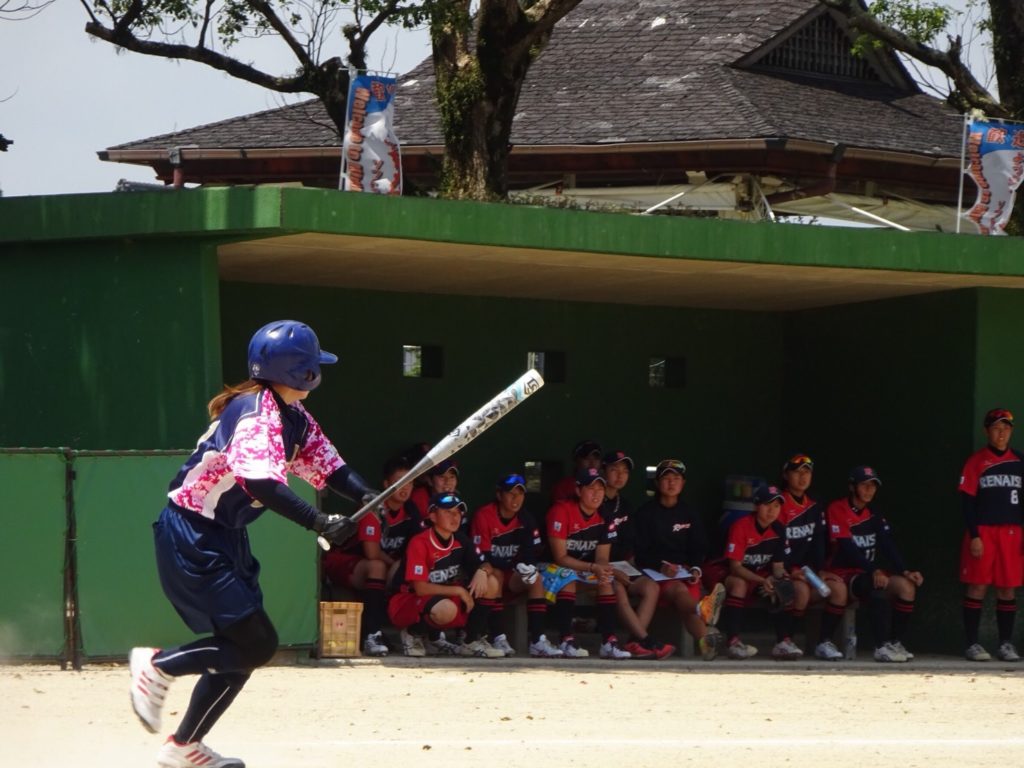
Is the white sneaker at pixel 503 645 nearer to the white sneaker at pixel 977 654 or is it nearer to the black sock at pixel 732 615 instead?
the black sock at pixel 732 615

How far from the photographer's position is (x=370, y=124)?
12305 mm

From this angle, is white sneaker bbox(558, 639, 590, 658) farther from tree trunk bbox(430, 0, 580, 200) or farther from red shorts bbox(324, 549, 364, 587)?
tree trunk bbox(430, 0, 580, 200)

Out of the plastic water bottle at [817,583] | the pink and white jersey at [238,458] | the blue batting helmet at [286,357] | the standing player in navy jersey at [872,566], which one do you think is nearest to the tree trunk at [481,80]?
the standing player in navy jersey at [872,566]

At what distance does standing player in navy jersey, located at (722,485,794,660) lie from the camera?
11008 millimetres

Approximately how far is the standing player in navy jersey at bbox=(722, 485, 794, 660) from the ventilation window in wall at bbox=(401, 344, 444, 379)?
2744 mm

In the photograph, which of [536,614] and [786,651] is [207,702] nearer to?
[536,614]

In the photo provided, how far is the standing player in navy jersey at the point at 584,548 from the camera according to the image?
34.8 feet

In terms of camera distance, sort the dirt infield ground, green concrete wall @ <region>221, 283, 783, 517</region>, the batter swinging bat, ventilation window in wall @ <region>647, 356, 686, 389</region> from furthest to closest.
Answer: ventilation window in wall @ <region>647, 356, 686, 389</region>, green concrete wall @ <region>221, 283, 783, 517</region>, the dirt infield ground, the batter swinging bat

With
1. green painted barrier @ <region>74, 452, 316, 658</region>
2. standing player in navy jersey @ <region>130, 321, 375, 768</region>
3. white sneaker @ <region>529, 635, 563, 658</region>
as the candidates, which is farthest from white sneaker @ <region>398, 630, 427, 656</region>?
standing player in navy jersey @ <region>130, 321, 375, 768</region>

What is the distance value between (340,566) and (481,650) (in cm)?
112

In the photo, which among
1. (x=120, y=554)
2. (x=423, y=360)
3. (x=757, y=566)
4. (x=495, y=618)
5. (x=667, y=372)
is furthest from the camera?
(x=667, y=372)

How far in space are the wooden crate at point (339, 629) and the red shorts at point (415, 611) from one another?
0.30 meters

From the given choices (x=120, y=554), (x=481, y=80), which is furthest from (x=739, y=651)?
(x=481, y=80)

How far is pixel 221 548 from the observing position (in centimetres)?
580
